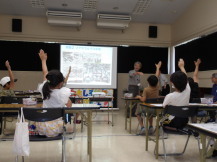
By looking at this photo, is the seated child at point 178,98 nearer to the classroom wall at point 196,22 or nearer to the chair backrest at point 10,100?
the chair backrest at point 10,100

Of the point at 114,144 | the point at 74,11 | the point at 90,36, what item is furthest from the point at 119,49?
the point at 114,144

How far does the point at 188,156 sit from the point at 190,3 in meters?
5.30

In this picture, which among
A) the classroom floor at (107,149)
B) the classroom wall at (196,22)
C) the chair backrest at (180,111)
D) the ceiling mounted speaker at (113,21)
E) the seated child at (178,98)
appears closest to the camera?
the chair backrest at (180,111)

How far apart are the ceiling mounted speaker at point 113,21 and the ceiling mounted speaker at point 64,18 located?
2.30 feet

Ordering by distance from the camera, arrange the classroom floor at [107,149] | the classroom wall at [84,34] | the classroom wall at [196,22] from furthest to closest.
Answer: the classroom wall at [84,34], the classroom wall at [196,22], the classroom floor at [107,149]

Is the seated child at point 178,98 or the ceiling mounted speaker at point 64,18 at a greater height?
the ceiling mounted speaker at point 64,18

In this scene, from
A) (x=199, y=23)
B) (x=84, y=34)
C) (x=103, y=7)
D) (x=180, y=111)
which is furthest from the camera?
(x=84, y=34)

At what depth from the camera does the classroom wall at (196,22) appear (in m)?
5.65

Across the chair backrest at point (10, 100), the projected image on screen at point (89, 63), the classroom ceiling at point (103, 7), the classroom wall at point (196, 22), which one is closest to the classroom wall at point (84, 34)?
the classroom ceiling at point (103, 7)

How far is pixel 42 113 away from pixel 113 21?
578 cm

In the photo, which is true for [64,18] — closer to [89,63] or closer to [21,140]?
[89,63]

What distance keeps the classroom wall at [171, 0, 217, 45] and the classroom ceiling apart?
0.27 meters

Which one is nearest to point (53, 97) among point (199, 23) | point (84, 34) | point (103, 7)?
point (103, 7)

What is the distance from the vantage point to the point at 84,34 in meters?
7.54
